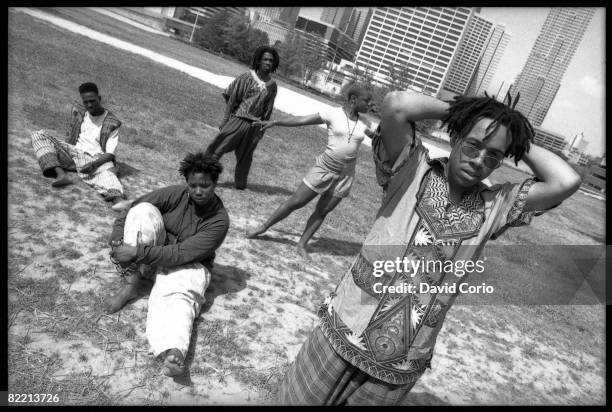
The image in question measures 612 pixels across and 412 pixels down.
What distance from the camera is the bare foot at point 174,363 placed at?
2.52 meters

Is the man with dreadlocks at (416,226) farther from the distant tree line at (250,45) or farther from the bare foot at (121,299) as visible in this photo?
the distant tree line at (250,45)

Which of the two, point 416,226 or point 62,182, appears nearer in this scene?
point 416,226

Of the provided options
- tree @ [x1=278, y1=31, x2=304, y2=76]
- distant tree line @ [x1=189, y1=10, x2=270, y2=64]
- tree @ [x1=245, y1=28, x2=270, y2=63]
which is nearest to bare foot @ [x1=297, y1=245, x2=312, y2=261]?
tree @ [x1=278, y1=31, x2=304, y2=76]

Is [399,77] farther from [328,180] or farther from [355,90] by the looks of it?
[328,180]

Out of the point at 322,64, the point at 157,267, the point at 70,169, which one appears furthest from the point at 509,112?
the point at 322,64

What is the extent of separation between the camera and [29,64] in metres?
9.30

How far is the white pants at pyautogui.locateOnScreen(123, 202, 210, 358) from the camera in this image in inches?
106

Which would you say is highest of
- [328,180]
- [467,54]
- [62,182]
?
[467,54]

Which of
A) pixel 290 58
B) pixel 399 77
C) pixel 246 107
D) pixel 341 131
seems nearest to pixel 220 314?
pixel 341 131

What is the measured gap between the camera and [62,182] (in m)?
4.41

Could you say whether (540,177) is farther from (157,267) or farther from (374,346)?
(157,267)

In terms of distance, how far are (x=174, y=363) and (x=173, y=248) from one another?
851mm

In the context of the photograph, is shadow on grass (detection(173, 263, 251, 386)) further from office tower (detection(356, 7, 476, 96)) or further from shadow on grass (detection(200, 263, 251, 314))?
office tower (detection(356, 7, 476, 96))

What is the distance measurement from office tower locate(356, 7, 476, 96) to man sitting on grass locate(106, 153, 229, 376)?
9400 cm
